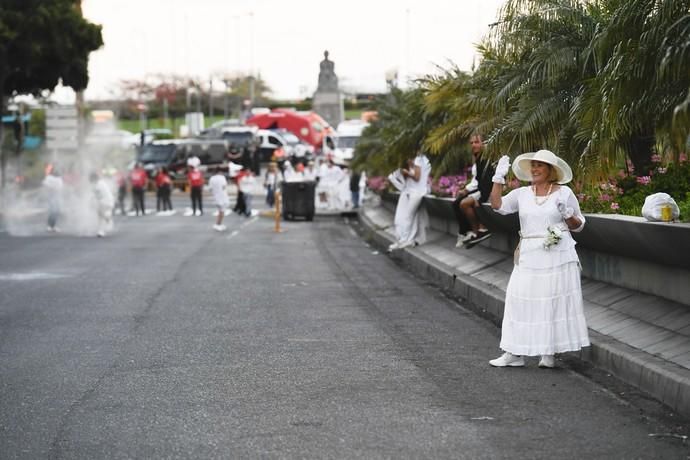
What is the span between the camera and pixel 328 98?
111938 mm

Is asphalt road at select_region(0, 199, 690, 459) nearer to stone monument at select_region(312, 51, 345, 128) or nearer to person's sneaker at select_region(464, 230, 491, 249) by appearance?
person's sneaker at select_region(464, 230, 491, 249)

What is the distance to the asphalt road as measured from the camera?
7637 millimetres

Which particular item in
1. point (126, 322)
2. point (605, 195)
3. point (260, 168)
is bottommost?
point (260, 168)

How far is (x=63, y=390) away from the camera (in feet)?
31.7

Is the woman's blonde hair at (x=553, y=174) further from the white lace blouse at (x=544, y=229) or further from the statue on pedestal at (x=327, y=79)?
the statue on pedestal at (x=327, y=79)

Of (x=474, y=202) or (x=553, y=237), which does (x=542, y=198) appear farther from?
(x=474, y=202)

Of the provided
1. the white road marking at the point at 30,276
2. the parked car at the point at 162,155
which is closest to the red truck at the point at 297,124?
the parked car at the point at 162,155

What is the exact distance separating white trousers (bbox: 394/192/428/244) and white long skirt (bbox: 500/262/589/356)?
1354 cm

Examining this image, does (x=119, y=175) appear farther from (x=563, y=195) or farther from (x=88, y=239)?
(x=563, y=195)

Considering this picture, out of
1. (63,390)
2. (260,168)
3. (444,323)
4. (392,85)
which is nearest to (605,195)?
(444,323)

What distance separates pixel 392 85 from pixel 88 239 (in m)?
12.6

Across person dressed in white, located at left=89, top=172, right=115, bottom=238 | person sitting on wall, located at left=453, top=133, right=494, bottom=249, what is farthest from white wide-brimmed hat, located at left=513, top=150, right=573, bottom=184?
person dressed in white, located at left=89, top=172, right=115, bottom=238

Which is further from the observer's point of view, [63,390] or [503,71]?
[503,71]

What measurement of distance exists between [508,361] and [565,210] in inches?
50.9
